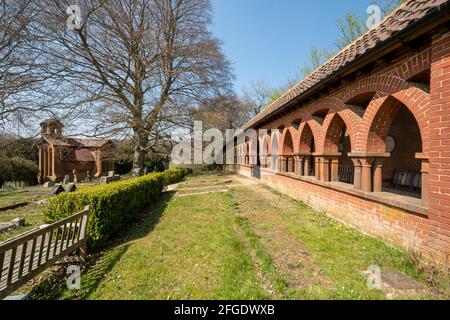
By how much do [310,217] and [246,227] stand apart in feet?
6.14

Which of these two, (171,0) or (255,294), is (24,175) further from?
(255,294)

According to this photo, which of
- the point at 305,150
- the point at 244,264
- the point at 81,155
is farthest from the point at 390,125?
the point at 81,155

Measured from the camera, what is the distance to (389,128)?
4.81m

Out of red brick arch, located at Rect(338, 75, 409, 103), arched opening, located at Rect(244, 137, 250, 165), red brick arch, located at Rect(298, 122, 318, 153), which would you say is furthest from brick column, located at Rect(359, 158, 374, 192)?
arched opening, located at Rect(244, 137, 250, 165)

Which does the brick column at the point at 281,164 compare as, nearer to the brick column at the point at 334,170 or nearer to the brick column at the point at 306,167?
the brick column at the point at 306,167

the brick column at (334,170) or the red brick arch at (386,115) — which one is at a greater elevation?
the red brick arch at (386,115)

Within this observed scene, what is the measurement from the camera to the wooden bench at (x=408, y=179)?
21.2 feet

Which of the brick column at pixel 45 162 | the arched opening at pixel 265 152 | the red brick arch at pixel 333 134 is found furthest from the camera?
the brick column at pixel 45 162

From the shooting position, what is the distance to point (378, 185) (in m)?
4.59

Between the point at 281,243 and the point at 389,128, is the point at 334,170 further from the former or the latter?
the point at 281,243

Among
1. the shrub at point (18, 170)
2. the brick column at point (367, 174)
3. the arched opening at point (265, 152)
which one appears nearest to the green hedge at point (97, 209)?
the brick column at point (367, 174)

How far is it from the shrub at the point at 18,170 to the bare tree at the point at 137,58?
47.2 ft

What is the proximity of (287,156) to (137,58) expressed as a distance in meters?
10.6
